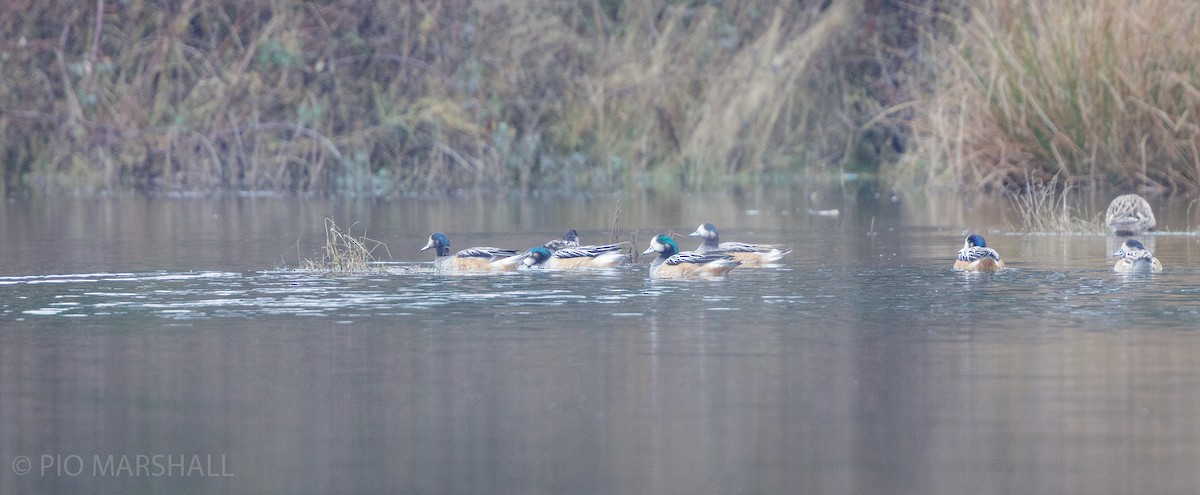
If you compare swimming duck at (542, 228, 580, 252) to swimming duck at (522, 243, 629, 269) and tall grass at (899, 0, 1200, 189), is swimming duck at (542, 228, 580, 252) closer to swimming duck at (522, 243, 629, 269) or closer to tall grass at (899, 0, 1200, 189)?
swimming duck at (522, 243, 629, 269)

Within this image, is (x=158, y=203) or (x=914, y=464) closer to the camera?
(x=914, y=464)

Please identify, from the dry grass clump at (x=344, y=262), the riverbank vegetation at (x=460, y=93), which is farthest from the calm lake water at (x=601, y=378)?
the riverbank vegetation at (x=460, y=93)

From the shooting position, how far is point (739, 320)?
1112cm

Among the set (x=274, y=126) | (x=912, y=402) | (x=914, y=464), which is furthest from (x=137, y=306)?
(x=274, y=126)

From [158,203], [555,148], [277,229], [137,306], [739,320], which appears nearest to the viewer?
[739,320]

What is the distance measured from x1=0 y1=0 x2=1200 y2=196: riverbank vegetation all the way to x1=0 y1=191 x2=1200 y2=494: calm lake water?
1310 centimetres

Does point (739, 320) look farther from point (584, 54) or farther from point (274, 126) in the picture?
point (584, 54)

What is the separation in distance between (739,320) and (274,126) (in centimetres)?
1850

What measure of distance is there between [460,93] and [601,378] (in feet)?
69.8

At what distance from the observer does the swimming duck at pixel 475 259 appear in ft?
47.8

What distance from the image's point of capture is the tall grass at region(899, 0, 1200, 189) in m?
22.7

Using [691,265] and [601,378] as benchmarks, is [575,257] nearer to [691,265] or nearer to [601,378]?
[691,265]

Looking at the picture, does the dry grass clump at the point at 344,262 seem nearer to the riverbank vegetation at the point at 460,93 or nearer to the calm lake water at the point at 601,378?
the calm lake water at the point at 601,378

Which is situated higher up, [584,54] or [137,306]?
[584,54]
